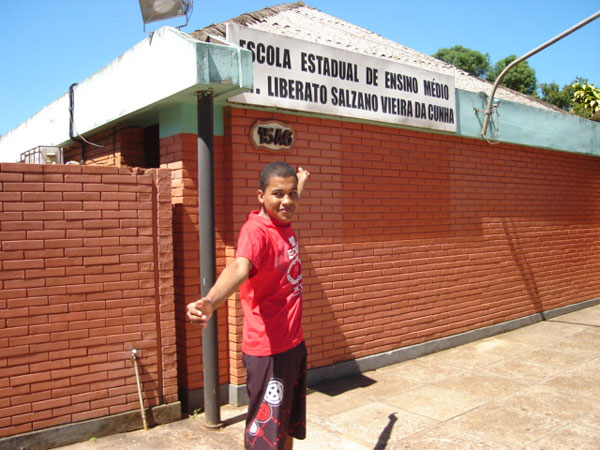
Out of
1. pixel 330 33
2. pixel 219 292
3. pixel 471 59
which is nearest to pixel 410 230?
pixel 330 33

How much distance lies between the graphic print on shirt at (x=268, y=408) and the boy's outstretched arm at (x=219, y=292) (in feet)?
2.28

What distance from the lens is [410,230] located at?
6.42 m

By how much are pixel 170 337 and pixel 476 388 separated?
3064mm

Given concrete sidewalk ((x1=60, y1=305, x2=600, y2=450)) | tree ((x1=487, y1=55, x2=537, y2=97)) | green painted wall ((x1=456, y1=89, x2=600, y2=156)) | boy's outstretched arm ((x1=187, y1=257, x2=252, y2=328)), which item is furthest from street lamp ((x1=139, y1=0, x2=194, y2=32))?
tree ((x1=487, y1=55, x2=537, y2=97))

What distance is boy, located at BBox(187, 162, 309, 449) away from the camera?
2.88 metres

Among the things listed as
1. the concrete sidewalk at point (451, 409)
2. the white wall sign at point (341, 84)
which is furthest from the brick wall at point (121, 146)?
the concrete sidewalk at point (451, 409)

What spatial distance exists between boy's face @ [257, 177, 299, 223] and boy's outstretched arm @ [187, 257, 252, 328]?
43cm

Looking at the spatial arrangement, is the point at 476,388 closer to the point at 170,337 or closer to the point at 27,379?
the point at 170,337

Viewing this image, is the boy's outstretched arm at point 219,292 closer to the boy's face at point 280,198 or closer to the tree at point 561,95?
the boy's face at point 280,198

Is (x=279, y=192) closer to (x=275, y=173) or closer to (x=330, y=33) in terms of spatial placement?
(x=275, y=173)

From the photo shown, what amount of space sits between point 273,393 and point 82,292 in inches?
79.1

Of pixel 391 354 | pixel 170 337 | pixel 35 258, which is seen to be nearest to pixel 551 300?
pixel 391 354

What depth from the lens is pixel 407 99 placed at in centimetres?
613

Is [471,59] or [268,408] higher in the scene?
[471,59]
